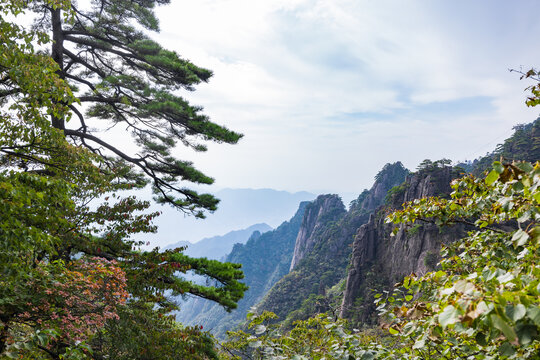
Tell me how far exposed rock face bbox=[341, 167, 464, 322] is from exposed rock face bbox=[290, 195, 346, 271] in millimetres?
43703

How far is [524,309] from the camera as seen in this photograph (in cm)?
119

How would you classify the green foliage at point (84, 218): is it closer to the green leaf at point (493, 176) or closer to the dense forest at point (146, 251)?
the dense forest at point (146, 251)

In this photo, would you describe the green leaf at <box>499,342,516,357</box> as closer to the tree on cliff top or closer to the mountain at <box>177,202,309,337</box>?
the tree on cliff top

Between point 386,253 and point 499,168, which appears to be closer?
point 499,168

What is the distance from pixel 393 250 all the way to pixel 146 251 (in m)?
43.9

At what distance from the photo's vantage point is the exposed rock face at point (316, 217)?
3755 inches

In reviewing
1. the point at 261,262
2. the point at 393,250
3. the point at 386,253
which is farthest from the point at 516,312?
the point at 261,262

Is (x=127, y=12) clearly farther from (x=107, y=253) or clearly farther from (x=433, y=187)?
(x=433, y=187)

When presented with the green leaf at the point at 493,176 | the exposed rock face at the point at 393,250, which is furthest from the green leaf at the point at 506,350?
the exposed rock face at the point at 393,250

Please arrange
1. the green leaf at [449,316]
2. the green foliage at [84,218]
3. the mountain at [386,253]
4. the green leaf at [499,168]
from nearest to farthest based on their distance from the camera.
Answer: the green leaf at [449,316], the green leaf at [499,168], the green foliage at [84,218], the mountain at [386,253]

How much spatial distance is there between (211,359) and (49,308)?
4735 mm

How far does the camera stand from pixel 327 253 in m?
79.6

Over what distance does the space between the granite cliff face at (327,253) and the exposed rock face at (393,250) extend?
14.2 metres

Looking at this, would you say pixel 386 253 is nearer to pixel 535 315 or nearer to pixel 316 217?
pixel 535 315
